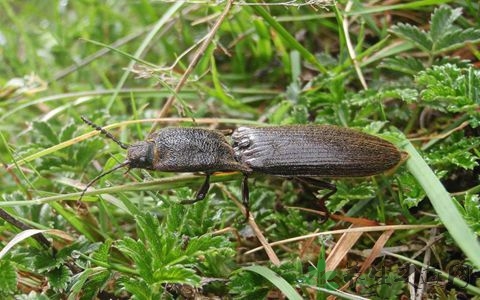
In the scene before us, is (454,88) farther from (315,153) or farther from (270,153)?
(270,153)

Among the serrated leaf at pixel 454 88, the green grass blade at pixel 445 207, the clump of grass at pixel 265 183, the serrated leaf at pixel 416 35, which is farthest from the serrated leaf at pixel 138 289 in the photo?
the serrated leaf at pixel 416 35

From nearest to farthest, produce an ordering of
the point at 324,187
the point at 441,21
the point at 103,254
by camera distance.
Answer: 1. the point at 103,254
2. the point at 324,187
3. the point at 441,21

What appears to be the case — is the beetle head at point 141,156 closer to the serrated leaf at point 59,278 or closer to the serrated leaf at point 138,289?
the serrated leaf at point 59,278

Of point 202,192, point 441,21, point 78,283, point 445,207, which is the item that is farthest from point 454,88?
point 78,283

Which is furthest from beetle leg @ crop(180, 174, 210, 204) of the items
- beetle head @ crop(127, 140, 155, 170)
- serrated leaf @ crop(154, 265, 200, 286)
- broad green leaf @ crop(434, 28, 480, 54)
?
broad green leaf @ crop(434, 28, 480, 54)

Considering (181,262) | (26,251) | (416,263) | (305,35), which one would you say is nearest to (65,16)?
(305,35)

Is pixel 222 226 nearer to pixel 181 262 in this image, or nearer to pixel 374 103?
pixel 181 262
